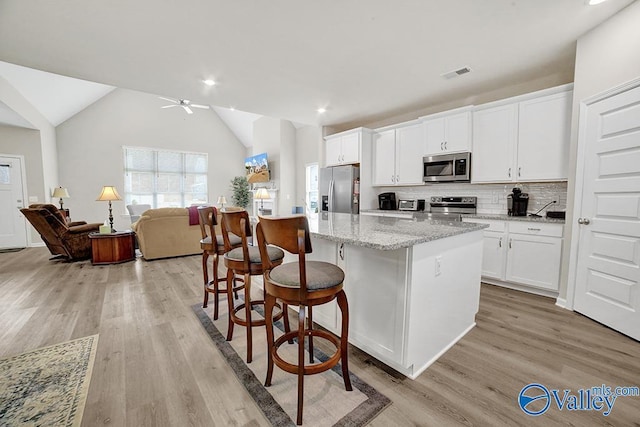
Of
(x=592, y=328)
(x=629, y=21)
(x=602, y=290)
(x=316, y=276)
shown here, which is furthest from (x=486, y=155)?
(x=316, y=276)

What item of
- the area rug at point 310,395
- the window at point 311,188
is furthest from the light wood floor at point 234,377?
the window at point 311,188

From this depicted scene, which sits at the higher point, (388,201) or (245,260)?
(388,201)

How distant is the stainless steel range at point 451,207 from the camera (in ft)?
12.3

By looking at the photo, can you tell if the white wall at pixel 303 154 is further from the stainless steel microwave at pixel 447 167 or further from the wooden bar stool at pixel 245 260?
the wooden bar stool at pixel 245 260

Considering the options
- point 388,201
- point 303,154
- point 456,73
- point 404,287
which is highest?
point 456,73

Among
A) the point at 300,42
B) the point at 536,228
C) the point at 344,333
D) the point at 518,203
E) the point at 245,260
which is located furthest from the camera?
the point at 518,203

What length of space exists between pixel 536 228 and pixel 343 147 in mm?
3253

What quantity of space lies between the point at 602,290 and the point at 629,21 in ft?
7.29

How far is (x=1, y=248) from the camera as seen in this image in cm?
541

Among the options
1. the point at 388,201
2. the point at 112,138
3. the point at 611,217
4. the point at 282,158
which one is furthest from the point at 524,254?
the point at 112,138

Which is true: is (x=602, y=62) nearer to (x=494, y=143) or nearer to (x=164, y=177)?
(x=494, y=143)

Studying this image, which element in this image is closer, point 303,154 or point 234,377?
point 234,377

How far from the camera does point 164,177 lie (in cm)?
832

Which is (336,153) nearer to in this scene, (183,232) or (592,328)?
(183,232)
